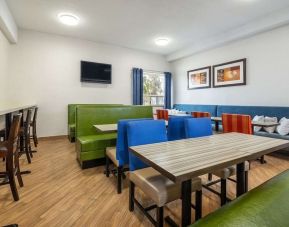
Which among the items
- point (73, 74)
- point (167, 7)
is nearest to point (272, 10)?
point (167, 7)

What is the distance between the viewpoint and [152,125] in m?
1.80

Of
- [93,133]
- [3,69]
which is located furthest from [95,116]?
[3,69]

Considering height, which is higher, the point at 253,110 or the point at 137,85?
the point at 137,85

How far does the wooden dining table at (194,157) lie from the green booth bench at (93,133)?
142 cm

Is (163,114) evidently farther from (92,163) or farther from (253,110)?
(253,110)

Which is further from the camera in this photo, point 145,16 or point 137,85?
point 137,85

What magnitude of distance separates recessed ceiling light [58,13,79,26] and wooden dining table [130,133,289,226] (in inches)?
146

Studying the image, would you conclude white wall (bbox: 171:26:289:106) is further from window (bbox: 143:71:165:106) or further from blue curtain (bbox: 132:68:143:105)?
blue curtain (bbox: 132:68:143:105)

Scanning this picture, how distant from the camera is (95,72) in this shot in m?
5.46

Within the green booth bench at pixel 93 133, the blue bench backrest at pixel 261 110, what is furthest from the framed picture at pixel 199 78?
the green booth bench at pixel 93 133

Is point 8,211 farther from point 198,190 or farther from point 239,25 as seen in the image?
point 239,25

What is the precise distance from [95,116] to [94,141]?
1.73 ft

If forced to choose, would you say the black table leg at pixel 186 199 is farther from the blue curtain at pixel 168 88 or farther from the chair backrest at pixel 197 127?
the blue curtain at pixel 168 88

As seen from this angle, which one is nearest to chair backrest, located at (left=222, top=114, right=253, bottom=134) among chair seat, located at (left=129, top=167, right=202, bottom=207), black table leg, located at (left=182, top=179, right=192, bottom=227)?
chair seat, located at (left=129, top=167, right=202, bottom=207)
